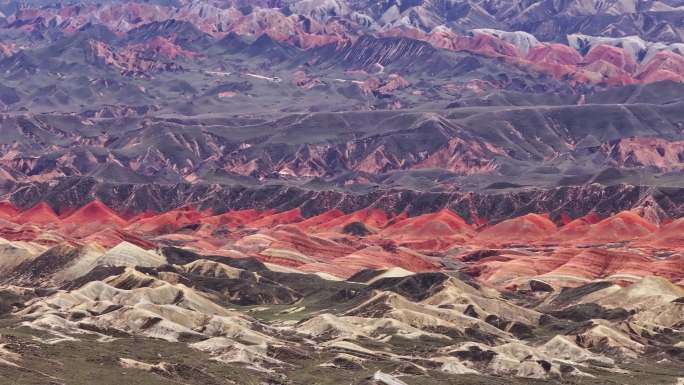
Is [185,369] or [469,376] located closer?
[185,369]

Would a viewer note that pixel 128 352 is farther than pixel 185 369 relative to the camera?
Yes

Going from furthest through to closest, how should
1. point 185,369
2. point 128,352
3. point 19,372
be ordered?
point 128,352
point 185,369
point 19,372

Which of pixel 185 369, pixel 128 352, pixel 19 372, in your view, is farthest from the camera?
pixel 128 352

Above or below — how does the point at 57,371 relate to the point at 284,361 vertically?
above

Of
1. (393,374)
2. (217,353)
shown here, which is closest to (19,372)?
(217,353)

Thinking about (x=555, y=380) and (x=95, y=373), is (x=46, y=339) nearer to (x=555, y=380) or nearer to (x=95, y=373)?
(x=95, y=373)

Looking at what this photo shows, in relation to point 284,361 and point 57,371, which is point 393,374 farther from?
point 57,371

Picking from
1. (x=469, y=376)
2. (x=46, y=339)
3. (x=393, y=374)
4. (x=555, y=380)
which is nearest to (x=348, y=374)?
(x=393, y=374)

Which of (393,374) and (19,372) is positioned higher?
(19,372)
